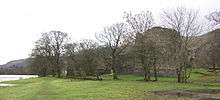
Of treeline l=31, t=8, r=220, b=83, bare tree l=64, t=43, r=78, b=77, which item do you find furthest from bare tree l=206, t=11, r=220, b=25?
bare tree l=64, t=43, r=78, b=77

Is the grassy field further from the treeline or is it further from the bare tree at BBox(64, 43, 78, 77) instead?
the bare tree at BBox(64, 43, 78, 77)

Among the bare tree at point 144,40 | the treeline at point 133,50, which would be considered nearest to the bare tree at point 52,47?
the treeline at point 133,50

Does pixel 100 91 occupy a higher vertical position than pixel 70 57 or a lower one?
lower

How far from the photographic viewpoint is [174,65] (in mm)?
56875

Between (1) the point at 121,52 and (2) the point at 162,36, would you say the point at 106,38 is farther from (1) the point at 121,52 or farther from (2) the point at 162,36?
(2) the point at 162,36

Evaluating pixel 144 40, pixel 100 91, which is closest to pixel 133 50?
pixel 144 40

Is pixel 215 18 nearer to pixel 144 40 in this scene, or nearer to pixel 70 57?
pixel 144 40

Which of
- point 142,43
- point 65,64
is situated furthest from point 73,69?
point 142,43

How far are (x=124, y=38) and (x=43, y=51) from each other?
150 ft

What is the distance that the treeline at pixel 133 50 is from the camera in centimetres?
5798

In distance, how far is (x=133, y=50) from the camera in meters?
70.1

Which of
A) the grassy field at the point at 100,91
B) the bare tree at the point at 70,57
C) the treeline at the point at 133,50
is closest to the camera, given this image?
the grassy field at the point at 100,91

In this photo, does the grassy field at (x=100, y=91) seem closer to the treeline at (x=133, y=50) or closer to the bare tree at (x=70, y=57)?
the treeline at (x=133, y=50)

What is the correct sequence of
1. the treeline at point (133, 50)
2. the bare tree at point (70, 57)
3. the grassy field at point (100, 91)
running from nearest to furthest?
1. the grassy field at point (100, 91)
2. the treeline at point (133, 50)
3. the bare tree at point (70, 57)
